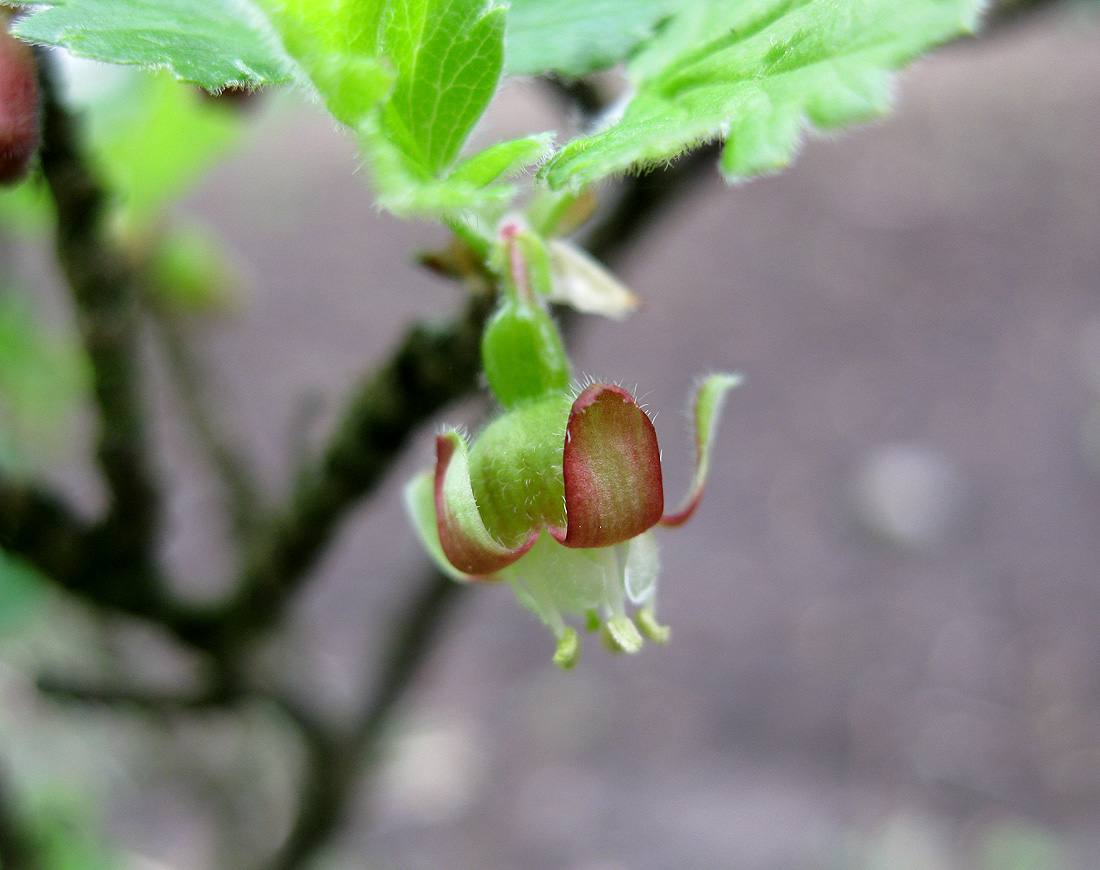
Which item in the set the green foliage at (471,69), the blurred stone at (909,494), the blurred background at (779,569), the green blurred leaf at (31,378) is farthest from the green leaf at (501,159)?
the blurred stone at (909,494)

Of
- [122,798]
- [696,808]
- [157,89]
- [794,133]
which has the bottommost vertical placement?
[696,808]

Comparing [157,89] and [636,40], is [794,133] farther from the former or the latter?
[157,89]

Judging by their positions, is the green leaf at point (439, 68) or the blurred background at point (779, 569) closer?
the green leaf at point (439, 68)

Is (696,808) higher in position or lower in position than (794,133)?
lower

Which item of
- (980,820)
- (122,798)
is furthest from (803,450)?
(122,798)

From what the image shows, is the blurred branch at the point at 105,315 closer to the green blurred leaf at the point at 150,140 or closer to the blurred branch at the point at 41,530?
the blurred branch at the point at 41,530

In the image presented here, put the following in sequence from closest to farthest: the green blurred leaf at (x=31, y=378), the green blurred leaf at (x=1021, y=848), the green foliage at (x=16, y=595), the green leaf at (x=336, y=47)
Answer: the green leaf at (x=336, y=47)
the green foliage at (x=16, y=595)
the green blurred leaf at (x=31, y=378)
the green blurred leaf at (x=1021, y=848)
